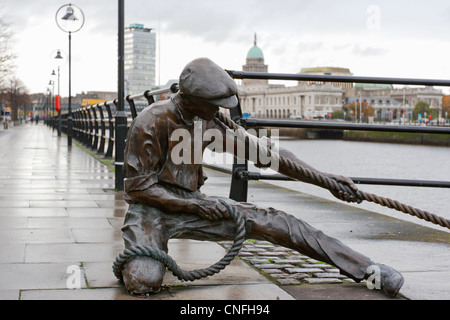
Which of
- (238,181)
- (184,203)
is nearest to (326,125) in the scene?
(238,181)

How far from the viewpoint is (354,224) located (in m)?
6.84

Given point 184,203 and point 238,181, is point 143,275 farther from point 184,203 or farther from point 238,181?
point 238,181

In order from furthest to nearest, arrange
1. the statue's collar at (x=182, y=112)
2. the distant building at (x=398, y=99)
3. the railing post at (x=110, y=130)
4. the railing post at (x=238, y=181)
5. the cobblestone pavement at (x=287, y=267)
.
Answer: the distant building at (x=398, y=99)
the railing post at (x=110, y=130)
the railing post at (x=238, y=181)
the cobblestone pavement at (x=287, y=267)
the statue's collar at (x=182, y=112)

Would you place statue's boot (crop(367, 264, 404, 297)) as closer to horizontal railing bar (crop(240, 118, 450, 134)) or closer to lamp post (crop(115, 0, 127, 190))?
horizontal railing bar (crop(240, 118, 450, 134))

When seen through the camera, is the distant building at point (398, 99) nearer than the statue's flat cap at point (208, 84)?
No

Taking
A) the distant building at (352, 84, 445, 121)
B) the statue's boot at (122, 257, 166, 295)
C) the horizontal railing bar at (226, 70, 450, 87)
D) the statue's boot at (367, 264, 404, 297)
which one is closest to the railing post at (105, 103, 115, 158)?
the horizontal railing bar at (226, 70, 450, 87)

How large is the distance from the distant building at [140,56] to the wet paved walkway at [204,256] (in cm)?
12709

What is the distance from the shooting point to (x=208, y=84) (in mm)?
3900

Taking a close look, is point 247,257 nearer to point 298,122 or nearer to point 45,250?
point 45,250

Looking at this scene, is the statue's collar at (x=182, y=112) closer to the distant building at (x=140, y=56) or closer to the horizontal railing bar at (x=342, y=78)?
the horizontal railing bar at (x=342, y=78)

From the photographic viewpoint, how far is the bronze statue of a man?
4.02 m

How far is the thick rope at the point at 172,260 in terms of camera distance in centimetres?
389

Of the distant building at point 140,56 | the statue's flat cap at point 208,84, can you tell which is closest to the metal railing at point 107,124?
the statue's flat cap at point 208,84
